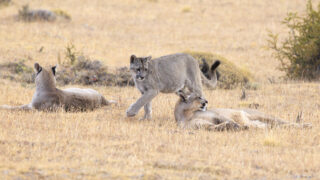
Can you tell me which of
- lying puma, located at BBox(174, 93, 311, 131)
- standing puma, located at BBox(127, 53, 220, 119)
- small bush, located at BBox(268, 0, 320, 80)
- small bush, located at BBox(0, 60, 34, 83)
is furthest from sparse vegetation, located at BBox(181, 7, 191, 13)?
lying puma, located at BBox(174, 93, 311, 131)

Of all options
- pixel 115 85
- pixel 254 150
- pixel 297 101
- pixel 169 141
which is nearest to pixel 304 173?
pixel 254 150

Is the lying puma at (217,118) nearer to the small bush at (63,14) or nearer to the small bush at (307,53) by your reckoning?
the small bush at (307,53)

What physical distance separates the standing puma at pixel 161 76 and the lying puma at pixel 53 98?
141 centimetres

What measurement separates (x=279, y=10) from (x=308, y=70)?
57.8ft

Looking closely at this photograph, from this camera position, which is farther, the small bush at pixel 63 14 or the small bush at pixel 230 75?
the small bush at pixel 63 14

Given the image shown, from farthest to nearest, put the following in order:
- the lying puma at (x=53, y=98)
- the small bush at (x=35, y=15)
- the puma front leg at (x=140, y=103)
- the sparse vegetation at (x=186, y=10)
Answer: the sparse vegetation at (x=186, y=10), the small bush at (x=35, y=15), the lying puma at (x=53, y=98), the puma front leg at (x=140, y=103)

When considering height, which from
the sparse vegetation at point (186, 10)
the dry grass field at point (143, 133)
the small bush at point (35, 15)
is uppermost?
the sparse vegetation at point (186, 10)

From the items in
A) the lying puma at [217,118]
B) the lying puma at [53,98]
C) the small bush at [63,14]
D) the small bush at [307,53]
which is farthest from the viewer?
the small bush at [63,14]

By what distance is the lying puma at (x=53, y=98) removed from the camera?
471 inches

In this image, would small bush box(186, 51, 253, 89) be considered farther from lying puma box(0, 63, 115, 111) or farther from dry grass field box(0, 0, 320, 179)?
lying puma box(0, 63, 115, 111)

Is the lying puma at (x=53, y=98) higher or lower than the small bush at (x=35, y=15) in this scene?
lower

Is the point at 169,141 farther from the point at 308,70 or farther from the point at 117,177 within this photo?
the point at 308,70

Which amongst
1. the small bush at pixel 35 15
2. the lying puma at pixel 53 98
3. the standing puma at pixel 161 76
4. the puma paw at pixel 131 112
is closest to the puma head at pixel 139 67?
the standing puma at pixel 161 76

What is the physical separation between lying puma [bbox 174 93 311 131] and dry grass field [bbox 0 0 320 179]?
27cm
